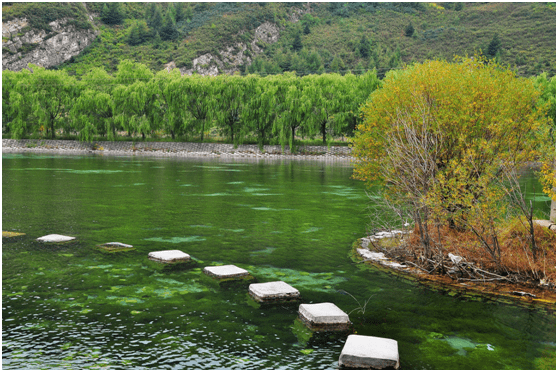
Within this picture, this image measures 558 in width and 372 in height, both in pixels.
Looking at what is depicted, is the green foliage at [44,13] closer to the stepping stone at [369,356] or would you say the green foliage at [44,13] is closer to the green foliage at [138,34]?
the green foliage at [138,34]

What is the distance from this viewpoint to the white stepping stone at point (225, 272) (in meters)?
10.0

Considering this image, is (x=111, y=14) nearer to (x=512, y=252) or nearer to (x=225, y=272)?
(x=225, y=272)

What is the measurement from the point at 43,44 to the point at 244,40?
65292 mm

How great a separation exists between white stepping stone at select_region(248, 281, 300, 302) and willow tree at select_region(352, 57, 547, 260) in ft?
12.0

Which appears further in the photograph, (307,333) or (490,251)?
(490,251)

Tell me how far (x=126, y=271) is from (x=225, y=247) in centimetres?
314

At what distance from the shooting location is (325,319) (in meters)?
7.60

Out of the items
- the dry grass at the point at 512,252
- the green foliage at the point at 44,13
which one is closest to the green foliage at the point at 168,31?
the green foliage at the point at 44,13

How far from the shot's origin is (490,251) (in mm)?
10469

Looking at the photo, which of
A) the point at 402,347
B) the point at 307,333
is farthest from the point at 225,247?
the point at 402,347

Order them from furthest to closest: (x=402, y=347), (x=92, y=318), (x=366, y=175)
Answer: (x=366, y=175)
(x=92, y=318)
(x=402, y=347)

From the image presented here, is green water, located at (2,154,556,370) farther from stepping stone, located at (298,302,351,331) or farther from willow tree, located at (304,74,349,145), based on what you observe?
willow tree, located at (304,74,349,145)

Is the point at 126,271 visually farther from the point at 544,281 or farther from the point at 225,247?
the point at 544,281

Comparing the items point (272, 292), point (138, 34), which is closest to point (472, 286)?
point (272, 292)
